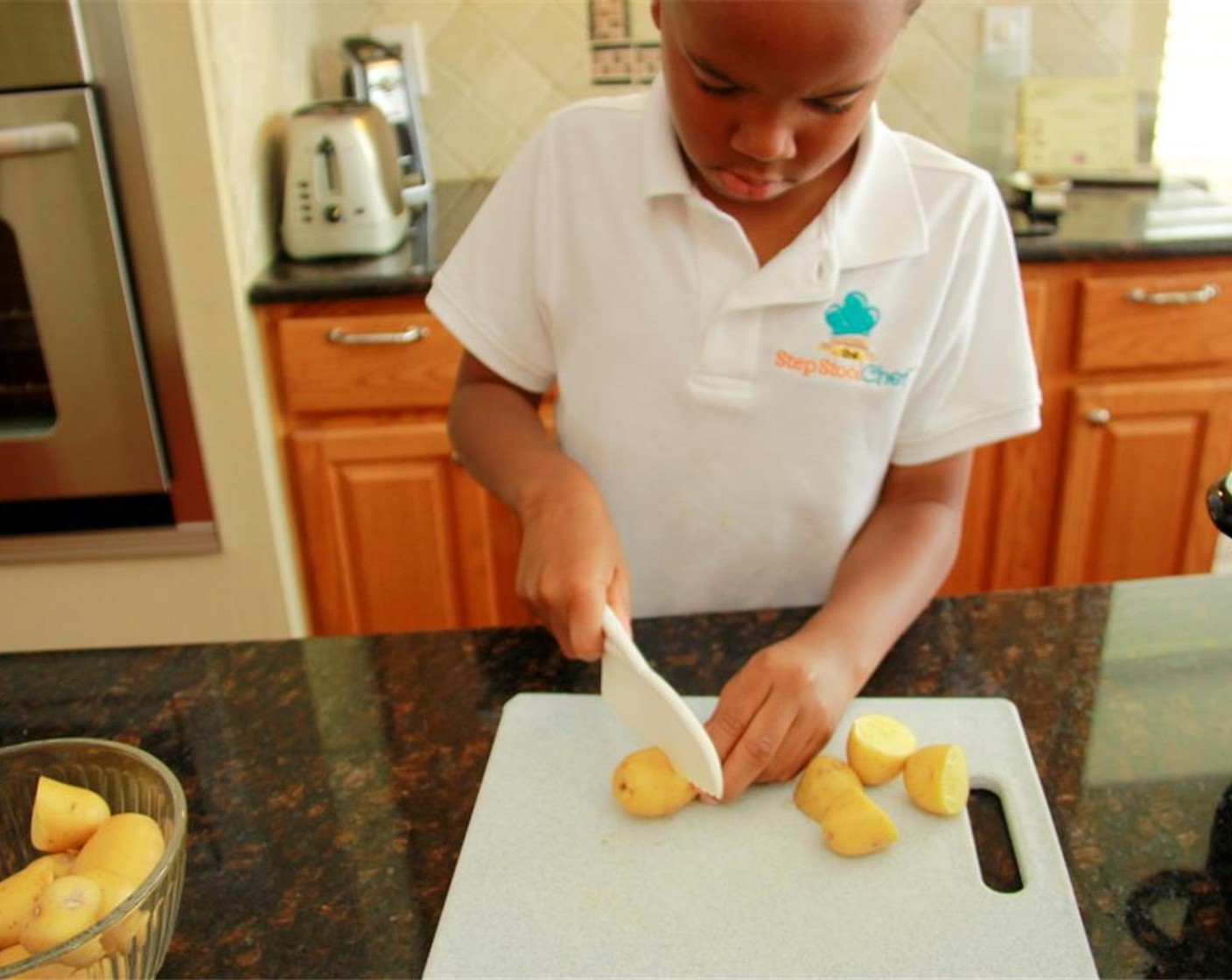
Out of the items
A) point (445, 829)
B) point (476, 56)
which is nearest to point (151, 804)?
point (445, 829)

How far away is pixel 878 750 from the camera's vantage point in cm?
69

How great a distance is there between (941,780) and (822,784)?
7 cm

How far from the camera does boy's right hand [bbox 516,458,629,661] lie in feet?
2.41

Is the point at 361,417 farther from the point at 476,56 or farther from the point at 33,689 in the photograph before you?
the point at 33,689

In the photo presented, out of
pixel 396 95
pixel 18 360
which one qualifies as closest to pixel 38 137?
pixel 18 360

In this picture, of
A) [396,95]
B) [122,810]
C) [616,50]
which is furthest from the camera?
[616,50]

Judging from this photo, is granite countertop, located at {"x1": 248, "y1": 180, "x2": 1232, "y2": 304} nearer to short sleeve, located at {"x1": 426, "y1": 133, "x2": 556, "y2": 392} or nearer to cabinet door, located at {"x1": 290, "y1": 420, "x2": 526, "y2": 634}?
cabinet door, located at {"x1": 290, "y1": 420, "x2": 526, "y2": 634}

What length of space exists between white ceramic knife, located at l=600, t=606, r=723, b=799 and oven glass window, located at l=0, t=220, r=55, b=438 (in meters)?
1.29

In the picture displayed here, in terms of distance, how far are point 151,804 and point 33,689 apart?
0.91ft

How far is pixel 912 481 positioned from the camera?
101 cm

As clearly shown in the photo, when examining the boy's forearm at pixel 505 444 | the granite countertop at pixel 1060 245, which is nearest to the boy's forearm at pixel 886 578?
the boy's forearm at pixel 505 444

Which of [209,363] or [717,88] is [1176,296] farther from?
[209,363]

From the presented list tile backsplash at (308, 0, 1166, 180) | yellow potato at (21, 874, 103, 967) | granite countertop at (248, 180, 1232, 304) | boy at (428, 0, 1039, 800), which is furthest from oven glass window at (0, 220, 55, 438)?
yellow potato at (21, 874, 103, 967)

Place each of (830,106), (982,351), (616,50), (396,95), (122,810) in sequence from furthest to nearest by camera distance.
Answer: (616,50) < (396,95) < (982,351) < (830,106) < (122,810)
